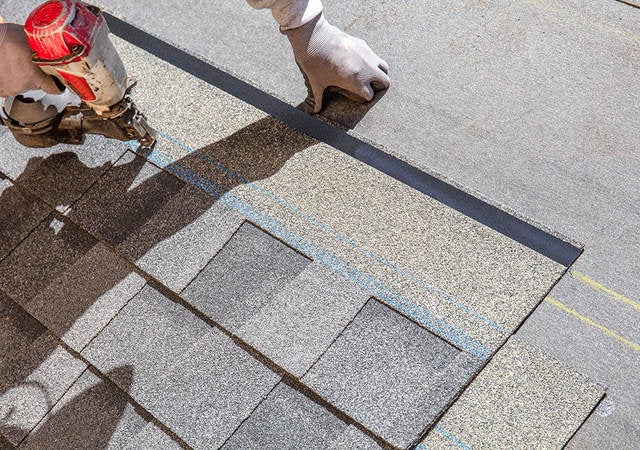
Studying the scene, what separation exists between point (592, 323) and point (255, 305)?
4.54ft

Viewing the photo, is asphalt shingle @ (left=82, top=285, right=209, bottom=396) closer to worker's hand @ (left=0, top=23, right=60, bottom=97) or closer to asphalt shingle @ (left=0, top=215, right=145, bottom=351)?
asphalt shingle @ (left=0, top=215, right=145, bottom=351)

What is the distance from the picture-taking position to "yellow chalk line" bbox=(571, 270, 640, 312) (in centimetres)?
305

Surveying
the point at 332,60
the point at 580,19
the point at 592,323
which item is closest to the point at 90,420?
the point at 332,60

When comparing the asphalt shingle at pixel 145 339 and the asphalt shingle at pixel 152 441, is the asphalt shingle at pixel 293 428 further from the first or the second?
the asphalt shingle at pixel 145 339

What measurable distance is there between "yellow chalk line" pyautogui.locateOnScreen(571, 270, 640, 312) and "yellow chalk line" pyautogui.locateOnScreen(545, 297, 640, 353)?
0.14 metres

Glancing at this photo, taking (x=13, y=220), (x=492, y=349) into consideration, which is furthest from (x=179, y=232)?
(x=492, y=349)

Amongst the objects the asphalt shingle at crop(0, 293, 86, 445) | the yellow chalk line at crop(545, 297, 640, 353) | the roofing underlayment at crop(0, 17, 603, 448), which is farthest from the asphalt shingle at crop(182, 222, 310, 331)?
the yellow chalk line at crop(545, 297, 640, 353)

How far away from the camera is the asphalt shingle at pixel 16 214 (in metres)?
3.61

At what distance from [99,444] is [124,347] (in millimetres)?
406

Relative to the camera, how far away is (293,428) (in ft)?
9.55

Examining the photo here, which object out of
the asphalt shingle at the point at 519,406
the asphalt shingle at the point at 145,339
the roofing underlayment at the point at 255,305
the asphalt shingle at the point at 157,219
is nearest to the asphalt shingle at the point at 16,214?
the roofing underlayment at the point at 255,305

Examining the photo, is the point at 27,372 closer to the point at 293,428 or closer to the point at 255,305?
the point at 255,305

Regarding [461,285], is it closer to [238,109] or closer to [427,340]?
[427,340]

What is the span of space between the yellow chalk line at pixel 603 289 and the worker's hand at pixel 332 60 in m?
1.32
